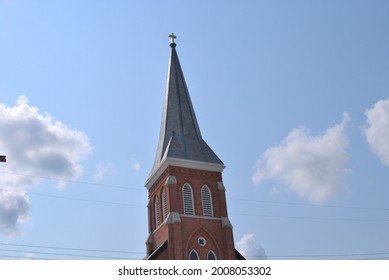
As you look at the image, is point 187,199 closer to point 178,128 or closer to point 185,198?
point 185,198


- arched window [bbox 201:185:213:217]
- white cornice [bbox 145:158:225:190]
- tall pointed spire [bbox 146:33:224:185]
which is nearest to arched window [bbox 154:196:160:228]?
white cornice [bbox 145:158:225:190]

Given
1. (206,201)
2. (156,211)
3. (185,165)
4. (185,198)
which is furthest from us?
(156,211)

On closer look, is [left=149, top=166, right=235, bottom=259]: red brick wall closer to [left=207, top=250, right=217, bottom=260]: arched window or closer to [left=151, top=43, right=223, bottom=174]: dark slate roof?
[left=207, top=250, right=217, bottom=260]: arched window

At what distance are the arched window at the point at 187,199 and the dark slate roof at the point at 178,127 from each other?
101 inches

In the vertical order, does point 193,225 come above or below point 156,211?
below

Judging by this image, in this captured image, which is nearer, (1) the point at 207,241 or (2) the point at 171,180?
(1) the point at 207,241

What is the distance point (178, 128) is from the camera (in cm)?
4612

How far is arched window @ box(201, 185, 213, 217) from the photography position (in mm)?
41562

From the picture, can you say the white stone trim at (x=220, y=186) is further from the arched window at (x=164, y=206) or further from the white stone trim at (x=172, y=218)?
the white stone trim at (x=172, y=218)

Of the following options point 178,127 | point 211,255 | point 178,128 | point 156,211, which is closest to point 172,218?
point 211,255

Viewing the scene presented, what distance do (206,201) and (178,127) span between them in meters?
7.37

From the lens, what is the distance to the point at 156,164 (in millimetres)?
45062
